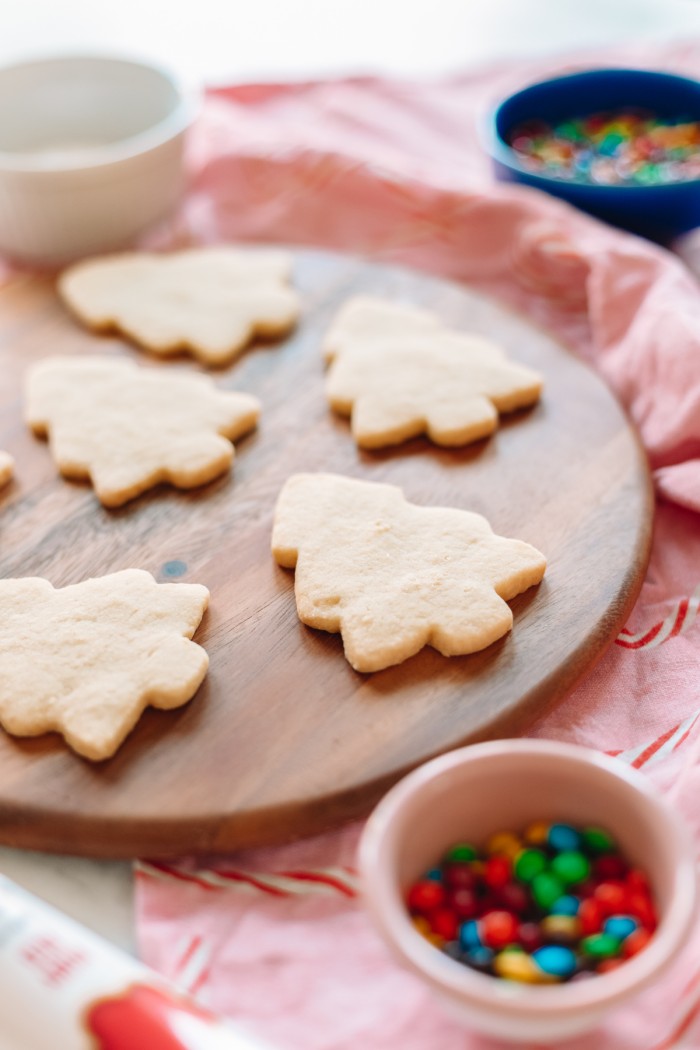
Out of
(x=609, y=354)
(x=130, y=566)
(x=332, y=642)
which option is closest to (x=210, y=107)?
(x=609, y=354)

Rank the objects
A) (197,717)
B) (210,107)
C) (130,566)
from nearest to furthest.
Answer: (197,717) → (130,566) → (210,107)

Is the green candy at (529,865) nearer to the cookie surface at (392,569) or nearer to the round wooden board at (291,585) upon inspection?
the round wooden board at (291,585)

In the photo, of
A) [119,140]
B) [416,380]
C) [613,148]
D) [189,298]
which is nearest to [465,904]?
[416,380]

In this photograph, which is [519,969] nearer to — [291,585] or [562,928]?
[562,928]

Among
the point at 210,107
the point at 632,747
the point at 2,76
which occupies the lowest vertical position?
the point at 632,747

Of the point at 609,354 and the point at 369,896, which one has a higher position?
the point at 369,896

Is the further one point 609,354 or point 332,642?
point 609,354

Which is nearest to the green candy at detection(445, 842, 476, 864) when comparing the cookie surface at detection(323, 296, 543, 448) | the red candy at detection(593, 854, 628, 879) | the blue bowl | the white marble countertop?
the red candy at detection(593, 854, 628, 879)

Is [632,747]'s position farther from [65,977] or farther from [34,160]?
[34,160]

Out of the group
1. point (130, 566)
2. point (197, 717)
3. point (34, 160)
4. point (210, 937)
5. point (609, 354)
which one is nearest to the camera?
point (210, 937)
